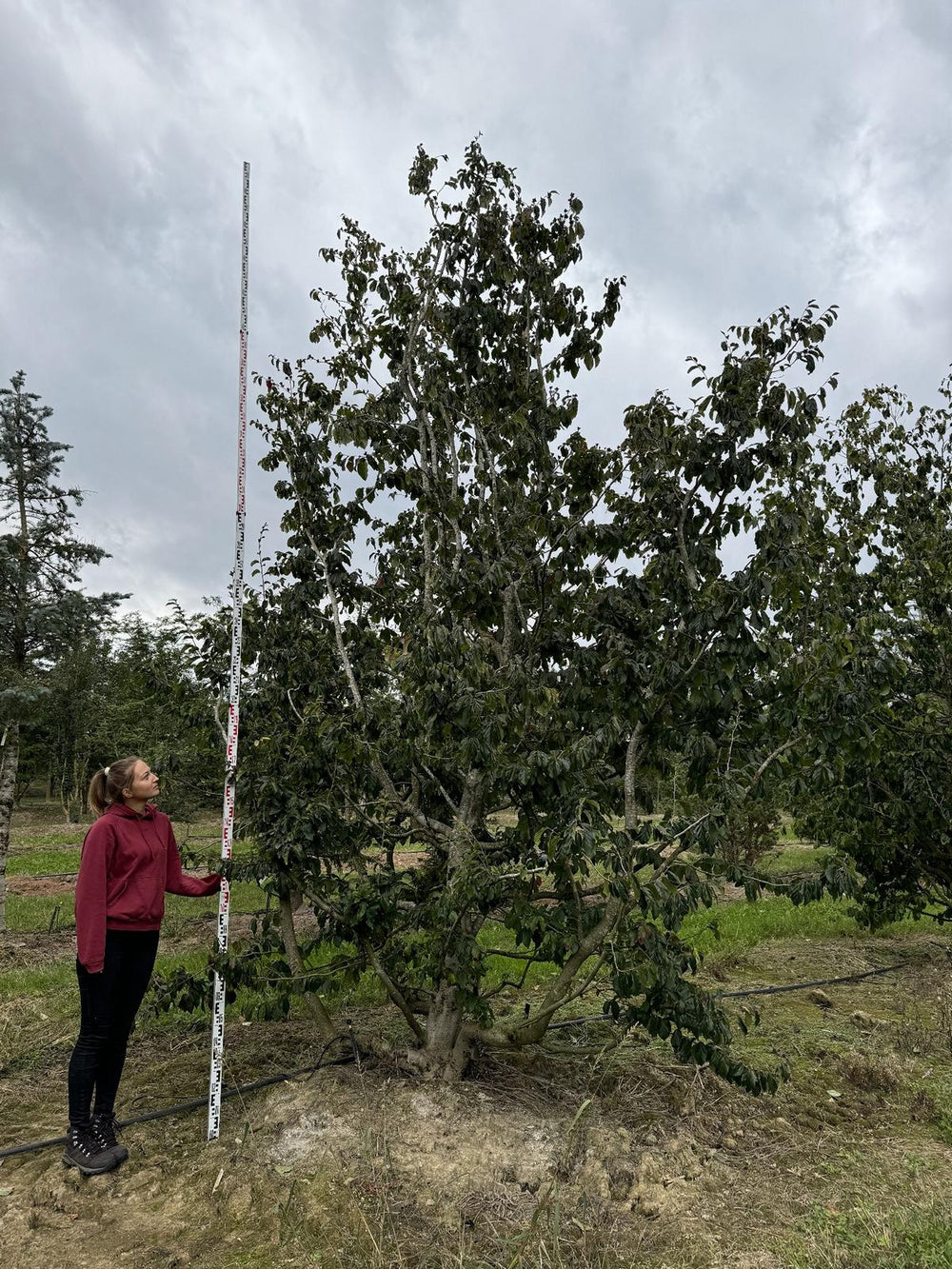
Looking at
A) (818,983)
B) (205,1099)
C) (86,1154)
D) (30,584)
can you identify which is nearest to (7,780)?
(30,584)

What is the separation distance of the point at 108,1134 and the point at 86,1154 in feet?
0.47

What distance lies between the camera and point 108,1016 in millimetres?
3707

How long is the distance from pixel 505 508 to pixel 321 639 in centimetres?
147

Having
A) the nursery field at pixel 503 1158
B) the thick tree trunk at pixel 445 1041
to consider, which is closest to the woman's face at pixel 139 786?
the nursery field at pixel 503 1158

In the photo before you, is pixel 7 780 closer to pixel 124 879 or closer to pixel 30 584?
pixel 30 584

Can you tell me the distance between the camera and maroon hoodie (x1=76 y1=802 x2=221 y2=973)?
3.61m

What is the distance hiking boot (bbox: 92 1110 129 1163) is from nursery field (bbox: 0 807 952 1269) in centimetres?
8

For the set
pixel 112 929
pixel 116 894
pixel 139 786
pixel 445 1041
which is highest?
pixel 139 786

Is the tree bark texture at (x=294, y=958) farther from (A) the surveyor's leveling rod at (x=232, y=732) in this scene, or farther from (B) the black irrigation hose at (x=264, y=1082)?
(A) the surveyor's leveling rod at (x=232, y=732)

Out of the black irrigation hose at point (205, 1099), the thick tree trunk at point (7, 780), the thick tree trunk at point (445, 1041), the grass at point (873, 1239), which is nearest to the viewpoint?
the grass at point (873, 1239)

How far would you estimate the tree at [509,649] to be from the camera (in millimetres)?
3926

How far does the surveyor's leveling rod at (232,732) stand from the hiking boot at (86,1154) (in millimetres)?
467

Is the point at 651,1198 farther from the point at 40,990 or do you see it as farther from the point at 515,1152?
the point at 40,990

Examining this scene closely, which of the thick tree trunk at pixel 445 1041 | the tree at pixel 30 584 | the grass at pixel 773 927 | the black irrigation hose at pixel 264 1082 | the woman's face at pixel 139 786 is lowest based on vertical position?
the grass at pixel 773 927
